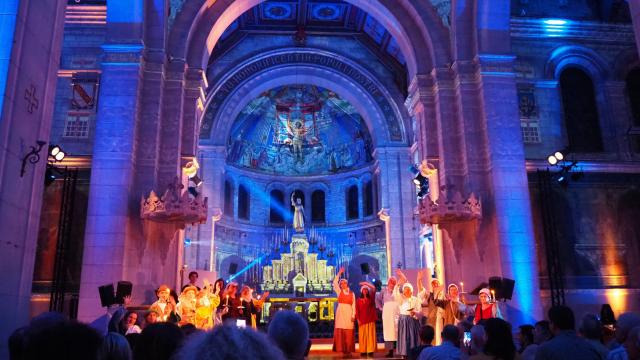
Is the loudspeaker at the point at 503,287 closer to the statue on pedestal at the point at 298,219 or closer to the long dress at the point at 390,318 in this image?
the long dress at the point at 390,318

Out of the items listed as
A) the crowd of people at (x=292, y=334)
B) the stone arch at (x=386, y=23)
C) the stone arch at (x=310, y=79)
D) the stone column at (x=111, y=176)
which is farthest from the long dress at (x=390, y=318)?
the stone arch at (x=310, y=79)

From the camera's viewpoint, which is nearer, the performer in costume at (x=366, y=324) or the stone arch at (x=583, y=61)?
the performer in costume at (x=366, y=324)

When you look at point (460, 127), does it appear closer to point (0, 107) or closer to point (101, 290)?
point (101, 290)

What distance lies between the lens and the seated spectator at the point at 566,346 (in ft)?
11.7

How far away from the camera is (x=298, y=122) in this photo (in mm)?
29219

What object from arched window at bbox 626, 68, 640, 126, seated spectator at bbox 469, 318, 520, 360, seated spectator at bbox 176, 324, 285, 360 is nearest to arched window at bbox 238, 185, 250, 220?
arched window at bbox 626, 68, 640, 126

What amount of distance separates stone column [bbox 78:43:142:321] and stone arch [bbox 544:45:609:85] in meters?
12.2

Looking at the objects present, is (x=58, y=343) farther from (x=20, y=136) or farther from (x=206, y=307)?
(x=206, y=307)

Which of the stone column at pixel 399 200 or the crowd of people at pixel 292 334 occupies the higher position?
the stone column at pixel 399 200

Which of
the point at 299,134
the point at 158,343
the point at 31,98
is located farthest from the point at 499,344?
the point at 299,134

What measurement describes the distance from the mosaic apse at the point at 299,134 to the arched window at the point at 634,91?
45.2 ft

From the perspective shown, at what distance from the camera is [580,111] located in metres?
15.5

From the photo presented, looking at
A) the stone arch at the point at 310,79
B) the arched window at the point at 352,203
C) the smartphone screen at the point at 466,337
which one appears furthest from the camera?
the arched window at the point at 352,203

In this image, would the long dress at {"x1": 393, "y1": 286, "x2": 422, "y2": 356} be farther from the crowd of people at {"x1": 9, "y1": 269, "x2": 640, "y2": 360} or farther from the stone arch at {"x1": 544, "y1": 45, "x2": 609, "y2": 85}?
the stone arch at {"x1": 544, "y1": 45, "x2": 609, "y2": 85}
